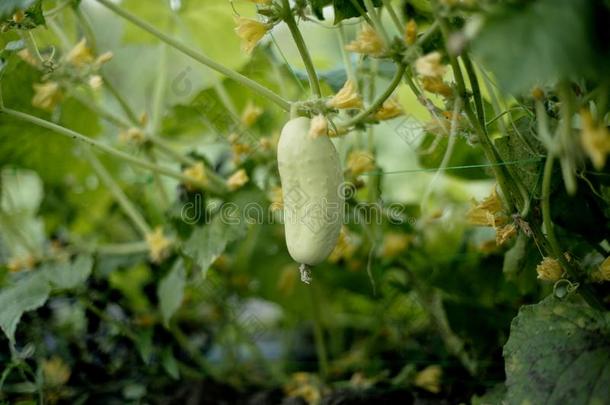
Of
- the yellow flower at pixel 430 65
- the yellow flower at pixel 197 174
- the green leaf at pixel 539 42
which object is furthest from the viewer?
the yellow flower at pixel 197 174

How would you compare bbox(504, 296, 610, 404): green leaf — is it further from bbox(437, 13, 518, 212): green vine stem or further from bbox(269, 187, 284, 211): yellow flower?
bbox(269, 187, 284, 211): yellow flower

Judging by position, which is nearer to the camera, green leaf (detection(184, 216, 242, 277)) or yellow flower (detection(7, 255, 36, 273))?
green leaf (detection(184, 216, 242, 277))

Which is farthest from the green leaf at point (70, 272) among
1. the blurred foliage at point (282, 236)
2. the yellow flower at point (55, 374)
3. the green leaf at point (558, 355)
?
the green leaf at point (558, 355)

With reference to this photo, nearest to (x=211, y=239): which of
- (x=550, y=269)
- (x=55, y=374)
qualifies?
(x=55, y=374)

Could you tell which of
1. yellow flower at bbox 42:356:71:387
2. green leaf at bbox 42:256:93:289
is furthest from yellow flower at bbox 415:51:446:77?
yellow flower at bbox 42:356:71:387

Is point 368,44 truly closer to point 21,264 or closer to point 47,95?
point 47,95

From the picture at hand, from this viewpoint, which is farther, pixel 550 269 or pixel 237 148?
pixel 237 148

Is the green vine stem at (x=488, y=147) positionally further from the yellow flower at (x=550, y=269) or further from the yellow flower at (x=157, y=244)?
the yellow flower at (x=157, y=244)
